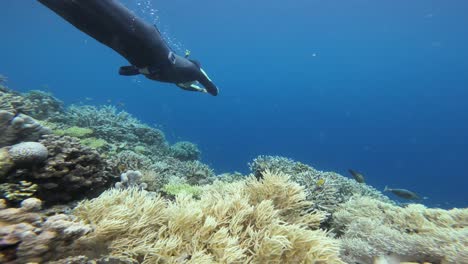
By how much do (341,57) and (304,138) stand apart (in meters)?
39.5

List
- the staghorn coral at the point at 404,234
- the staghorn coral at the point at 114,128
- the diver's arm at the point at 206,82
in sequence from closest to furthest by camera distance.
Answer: the staghorn coral at the point at 404,234
the diver's arm at the point at 206,82
the staghorn coral at the point at 114,128

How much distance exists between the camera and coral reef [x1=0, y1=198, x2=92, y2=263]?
1.76 m

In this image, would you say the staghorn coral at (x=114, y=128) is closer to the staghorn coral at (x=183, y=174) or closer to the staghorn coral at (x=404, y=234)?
the staghorn coral at (x=183, y=174)

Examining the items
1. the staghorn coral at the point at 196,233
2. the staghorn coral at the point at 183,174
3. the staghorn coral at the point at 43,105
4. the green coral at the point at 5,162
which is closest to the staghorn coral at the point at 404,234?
the staghorn coral at the point at 196,233

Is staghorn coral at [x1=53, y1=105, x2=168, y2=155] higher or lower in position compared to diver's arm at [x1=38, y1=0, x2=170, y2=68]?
higher

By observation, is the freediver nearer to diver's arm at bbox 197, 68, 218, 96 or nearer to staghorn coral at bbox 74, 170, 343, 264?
diver's arm at bbox 197, 68, 218, 96

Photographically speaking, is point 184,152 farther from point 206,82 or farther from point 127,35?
point 127,35

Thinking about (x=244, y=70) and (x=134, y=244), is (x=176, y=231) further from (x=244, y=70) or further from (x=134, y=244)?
(x=244, y=70)

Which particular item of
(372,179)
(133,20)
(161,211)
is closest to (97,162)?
(161,211)

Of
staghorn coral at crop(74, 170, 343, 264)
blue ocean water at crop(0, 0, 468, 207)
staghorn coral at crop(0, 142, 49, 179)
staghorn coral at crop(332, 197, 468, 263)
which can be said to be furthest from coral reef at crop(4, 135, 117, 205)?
blue ocean water at crop(0, 0, 468, 207)

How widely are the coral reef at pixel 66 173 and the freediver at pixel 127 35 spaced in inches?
85.7

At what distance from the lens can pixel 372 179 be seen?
88375 mm

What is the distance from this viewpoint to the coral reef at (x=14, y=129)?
3936 millimetres

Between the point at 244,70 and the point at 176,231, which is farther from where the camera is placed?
the point at 244,70
